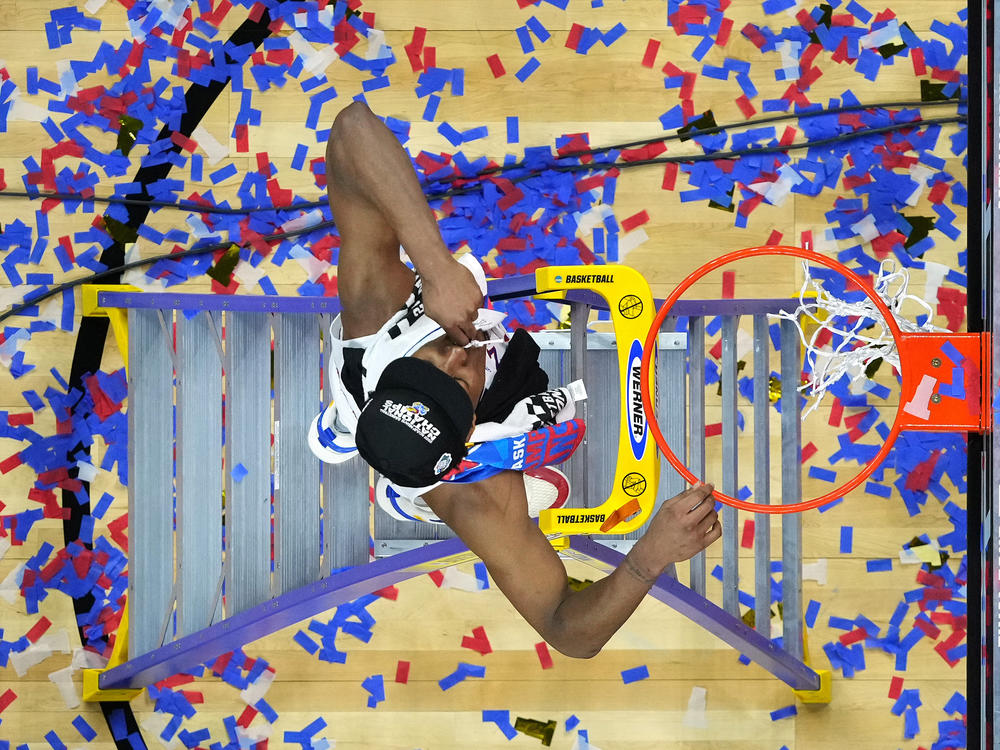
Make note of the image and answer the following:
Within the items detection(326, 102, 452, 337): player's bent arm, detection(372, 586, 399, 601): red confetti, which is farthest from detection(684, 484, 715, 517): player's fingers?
detection(372, 586, 399, 601): red confetti

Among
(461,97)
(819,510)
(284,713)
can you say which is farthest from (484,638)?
(461,97)

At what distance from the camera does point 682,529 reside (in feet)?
5.58

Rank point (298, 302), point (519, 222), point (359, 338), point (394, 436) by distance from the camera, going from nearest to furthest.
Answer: point (394, 436) < point (359, 338) < point (298, 302) < point (519, 222)

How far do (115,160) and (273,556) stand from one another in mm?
1343

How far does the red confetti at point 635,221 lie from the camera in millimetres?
2865

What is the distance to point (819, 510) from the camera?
114 inches

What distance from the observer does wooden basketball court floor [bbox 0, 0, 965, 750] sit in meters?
2.86

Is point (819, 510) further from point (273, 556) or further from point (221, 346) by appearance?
point (221, 346)

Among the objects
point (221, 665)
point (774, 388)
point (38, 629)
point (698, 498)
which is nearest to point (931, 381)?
point (698, 498)

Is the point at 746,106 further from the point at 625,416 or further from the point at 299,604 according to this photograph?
the point at 299,604

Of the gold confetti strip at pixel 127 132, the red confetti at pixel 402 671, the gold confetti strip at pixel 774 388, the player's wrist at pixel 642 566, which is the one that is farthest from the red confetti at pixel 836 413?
the gold confetti strip at pixel 127 132

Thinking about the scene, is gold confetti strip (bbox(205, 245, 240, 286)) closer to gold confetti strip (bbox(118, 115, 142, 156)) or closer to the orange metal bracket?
gold confetti strip (bbox(118, 115, 142, 156))

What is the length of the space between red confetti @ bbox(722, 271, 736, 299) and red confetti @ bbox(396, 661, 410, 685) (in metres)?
1.50

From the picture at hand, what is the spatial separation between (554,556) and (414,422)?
546 mm
